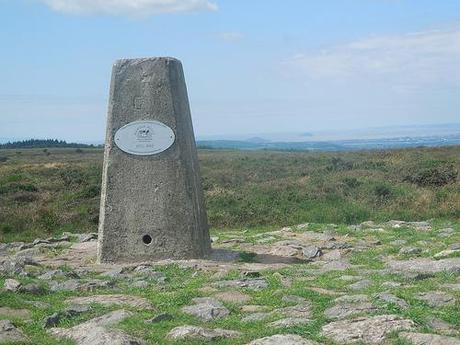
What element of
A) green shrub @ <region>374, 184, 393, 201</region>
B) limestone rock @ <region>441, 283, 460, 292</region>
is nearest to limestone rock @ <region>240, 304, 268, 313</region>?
limestone rock @ <region>441, 283, 460, 292</region>

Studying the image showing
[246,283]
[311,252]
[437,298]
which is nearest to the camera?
[437,298]

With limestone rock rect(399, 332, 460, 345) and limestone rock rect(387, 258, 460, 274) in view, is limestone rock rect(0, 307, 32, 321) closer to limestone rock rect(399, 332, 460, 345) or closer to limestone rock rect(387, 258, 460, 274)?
limestone rock rect(399, 332, 460, 345)

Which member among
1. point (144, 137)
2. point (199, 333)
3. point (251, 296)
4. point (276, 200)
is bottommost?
point (276, 200)

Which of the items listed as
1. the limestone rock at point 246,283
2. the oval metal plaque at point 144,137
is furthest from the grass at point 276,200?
the limestone rock at point 246,283

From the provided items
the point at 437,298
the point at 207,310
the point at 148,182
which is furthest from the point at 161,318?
the point at 148,182

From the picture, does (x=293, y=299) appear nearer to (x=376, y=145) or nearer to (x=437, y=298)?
(x=437, y=298)

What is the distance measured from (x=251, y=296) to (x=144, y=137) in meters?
4.20

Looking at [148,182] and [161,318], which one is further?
[148,182]

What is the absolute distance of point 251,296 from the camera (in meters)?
7.59

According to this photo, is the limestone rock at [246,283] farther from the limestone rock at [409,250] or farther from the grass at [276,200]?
the grass at [276,200]

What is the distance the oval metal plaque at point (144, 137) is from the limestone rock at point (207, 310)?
411cm

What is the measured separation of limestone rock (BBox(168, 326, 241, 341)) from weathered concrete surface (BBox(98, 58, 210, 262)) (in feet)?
15.8

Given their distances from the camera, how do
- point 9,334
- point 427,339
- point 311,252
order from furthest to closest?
point 311,252
point 9,334
point 427,339

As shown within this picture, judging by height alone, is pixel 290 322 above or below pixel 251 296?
above
